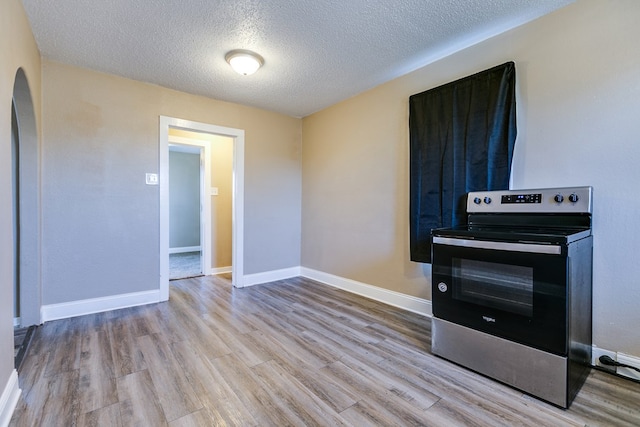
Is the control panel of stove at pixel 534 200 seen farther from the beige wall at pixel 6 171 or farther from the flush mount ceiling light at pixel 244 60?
the beige wall at pixel 6 171

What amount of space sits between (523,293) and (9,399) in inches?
110

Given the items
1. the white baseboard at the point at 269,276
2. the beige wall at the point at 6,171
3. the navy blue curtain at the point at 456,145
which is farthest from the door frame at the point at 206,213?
the navy blue curtain at the point at 456,145

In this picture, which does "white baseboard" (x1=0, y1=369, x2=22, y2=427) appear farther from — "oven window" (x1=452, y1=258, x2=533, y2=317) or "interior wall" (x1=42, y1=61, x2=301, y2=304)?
"oven window" (x1=452, y1=258, x2=533, y2=317)

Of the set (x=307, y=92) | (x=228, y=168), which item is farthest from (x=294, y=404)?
(x=228, y=168)

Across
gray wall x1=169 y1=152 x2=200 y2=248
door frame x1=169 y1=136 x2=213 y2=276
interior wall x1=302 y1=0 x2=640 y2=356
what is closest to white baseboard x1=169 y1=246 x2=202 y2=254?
gray wall x1=169 y1=152 x2=200 y2=248

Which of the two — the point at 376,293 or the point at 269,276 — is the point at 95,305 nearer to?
the point at 269,276

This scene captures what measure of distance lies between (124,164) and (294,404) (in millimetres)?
2884

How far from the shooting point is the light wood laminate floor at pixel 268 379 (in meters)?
1.45

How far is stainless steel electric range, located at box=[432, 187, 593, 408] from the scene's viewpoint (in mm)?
1505

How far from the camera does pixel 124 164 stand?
302 cm

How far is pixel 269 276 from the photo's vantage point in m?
4.11

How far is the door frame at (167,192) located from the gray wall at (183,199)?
368 cm

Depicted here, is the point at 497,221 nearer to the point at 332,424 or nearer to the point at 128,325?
the point at 332,424

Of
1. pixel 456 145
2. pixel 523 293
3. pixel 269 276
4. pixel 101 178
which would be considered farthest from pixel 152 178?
pixel 523 293
